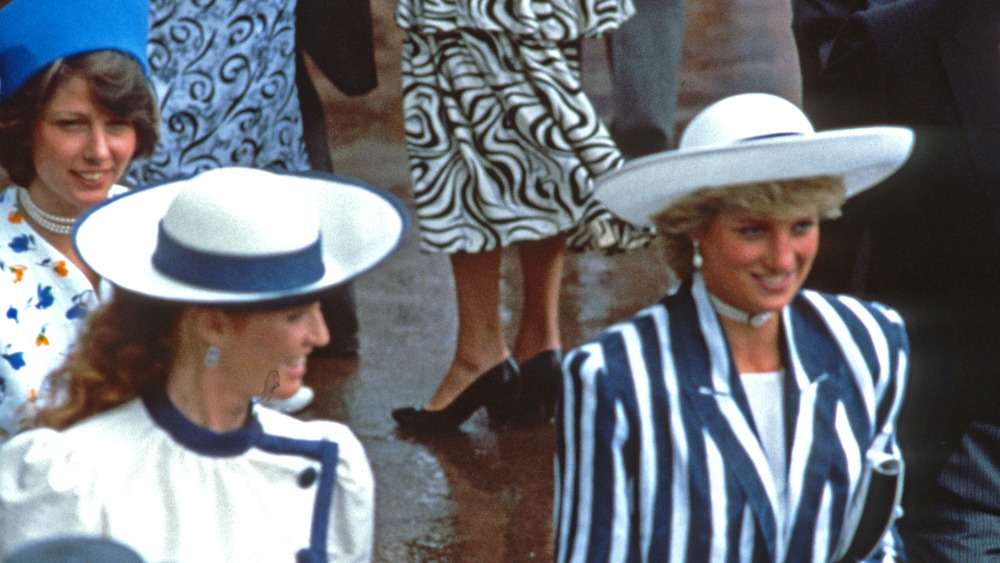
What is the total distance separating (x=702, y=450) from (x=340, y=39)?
2.64 metres

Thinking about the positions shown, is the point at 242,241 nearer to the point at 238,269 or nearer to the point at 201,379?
the point at 238,269

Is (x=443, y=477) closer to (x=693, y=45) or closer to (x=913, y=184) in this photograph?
(x=913, y=184)

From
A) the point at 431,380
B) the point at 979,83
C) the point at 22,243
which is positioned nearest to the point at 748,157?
the point at 979,83

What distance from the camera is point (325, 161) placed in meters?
5.27

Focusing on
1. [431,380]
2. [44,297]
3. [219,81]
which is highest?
[219,81]

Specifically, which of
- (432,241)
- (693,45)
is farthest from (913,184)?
(693,45)

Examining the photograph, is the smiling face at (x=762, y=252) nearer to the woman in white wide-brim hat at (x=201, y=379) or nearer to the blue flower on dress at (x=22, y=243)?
the woman in white wide-brim hat at (x=201, y=379)

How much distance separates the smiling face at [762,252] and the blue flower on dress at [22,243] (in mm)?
1319

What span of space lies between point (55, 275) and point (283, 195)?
0.89 meters

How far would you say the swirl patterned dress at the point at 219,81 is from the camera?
15.5 feet

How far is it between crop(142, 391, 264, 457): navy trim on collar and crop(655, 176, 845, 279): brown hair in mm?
836

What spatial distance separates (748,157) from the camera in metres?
2.60

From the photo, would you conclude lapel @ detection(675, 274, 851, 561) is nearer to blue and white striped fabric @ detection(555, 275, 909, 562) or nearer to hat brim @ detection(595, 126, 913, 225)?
blue and white striped fabric @ detection(555, 275, 909, 562)

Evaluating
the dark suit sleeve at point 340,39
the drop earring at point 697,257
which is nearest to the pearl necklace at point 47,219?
the drop earring at point 697,257
